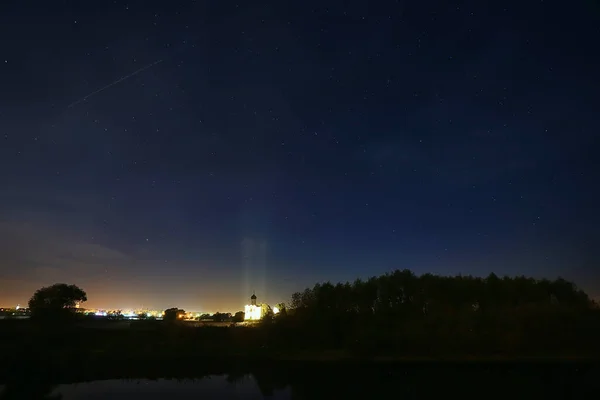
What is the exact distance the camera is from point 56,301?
7606cm

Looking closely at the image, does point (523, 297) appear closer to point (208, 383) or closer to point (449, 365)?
point (449, 365)

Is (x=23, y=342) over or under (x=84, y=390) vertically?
over

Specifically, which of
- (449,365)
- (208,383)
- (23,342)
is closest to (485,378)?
(449,365)

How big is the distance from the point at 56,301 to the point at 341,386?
56833 millimetres

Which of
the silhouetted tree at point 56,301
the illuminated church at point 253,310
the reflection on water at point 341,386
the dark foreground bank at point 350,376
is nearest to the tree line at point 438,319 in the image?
the dark foreground bank at point 350,376

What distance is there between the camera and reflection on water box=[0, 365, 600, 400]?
122 ft

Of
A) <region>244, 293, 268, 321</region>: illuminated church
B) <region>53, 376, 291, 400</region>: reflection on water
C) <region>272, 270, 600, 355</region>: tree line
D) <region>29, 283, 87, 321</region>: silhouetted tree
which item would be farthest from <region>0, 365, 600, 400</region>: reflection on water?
<region>244, 293, 268, 321</region>: illuminated church

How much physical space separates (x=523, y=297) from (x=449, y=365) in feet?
103

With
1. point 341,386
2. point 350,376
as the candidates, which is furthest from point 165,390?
point 350,376

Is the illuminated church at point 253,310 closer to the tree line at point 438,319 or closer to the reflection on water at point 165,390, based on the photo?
the tree line at point 438,319

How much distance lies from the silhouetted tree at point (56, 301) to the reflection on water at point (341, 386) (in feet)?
98.9

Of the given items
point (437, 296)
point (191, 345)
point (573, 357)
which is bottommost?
point (573, 357)

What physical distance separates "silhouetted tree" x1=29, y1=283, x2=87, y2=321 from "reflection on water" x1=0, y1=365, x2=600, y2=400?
3015cm

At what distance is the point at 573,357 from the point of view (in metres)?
61.3
